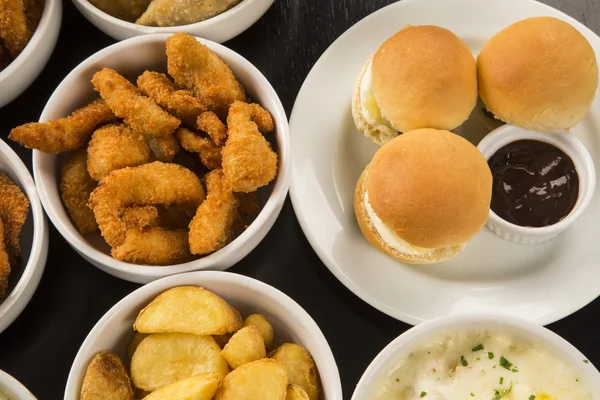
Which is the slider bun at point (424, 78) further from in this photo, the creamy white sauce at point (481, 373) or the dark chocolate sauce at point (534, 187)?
the creamy white sauce at point (481, 373)

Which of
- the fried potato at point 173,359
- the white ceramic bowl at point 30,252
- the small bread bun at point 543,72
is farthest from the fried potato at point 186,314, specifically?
the small bread bun at point 543,72

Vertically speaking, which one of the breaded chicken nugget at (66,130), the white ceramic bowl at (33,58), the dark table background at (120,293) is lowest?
the dark table background at (120,293)

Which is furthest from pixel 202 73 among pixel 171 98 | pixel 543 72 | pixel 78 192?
pixel 543 72

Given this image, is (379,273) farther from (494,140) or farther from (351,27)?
(351,27)

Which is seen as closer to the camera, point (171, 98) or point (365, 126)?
point (171, 98)

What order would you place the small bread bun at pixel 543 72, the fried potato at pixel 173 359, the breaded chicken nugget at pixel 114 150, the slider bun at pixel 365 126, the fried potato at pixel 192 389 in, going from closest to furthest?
the fried potato at pixel 192 389, the fried potato at pixel 173 359, the breaded chicken nugget at pixel 114 150, the small bread bun at pixel 543 72, the slider bun at pixel 365 126

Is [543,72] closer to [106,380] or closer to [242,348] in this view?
[242,348]

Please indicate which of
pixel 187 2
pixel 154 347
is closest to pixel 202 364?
pixel 154 347
